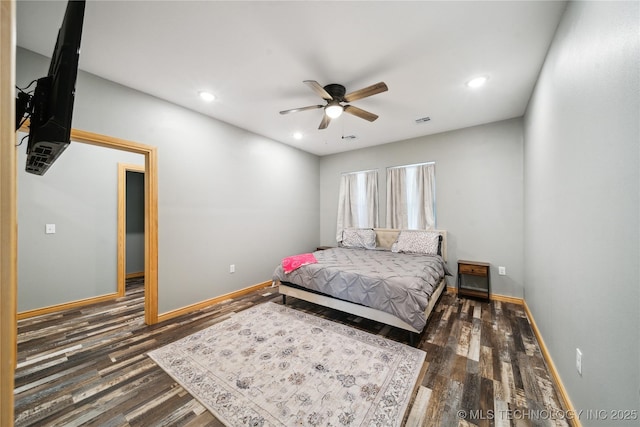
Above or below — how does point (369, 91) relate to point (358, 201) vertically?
above

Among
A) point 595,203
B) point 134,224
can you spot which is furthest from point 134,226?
point 595,203

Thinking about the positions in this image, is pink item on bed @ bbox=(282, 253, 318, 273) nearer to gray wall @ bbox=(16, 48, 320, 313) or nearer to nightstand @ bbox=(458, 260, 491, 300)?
gray wall @ bbox=(16, 48, 320, 313)

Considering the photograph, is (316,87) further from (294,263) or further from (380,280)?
(294,263)

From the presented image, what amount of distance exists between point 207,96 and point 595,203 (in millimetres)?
3456

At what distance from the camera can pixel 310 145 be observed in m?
4.66

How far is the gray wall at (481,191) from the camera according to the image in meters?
3.33

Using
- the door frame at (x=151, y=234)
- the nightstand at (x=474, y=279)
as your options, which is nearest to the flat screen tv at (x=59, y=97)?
the door frame at (x=151, y=234)

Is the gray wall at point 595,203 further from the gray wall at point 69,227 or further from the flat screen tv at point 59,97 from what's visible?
the gray wall at point 69,227

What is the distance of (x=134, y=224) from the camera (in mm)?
4840

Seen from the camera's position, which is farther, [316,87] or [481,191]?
[481,191]

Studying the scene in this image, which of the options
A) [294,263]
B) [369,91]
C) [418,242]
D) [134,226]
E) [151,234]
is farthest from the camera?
[134,226]

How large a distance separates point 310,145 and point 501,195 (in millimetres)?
3365

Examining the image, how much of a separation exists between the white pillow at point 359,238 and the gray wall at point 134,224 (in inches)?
170

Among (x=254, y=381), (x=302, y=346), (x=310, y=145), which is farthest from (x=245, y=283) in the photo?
(x=310, y=145)
